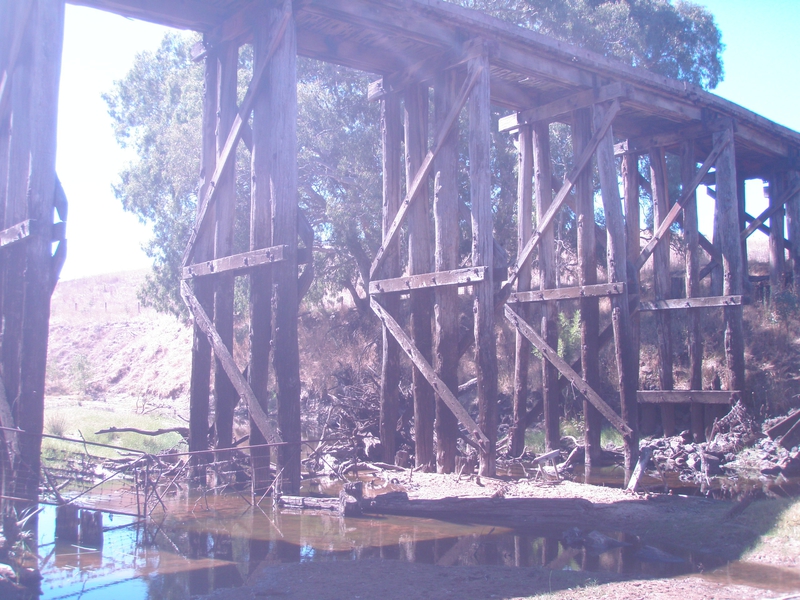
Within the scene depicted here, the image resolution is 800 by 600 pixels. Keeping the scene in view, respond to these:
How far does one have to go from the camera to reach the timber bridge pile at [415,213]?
6355mm

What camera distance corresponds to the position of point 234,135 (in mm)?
7957

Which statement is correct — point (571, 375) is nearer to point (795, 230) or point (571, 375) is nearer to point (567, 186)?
point (567, 186)

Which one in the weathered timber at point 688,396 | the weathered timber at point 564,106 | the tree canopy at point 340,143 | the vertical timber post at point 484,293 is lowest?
the weathered timber at point 688,396

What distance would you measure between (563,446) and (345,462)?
4.22m

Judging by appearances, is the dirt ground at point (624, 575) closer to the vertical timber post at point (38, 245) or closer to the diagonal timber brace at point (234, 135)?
the vertical timber post at point (38, 245)

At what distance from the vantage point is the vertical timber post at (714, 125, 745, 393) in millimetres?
11320

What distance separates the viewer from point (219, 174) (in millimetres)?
8250

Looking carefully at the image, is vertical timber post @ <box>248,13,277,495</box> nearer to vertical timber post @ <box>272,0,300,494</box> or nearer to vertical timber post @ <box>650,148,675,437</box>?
vertical timber post @ <box>272,0,300,494</box>

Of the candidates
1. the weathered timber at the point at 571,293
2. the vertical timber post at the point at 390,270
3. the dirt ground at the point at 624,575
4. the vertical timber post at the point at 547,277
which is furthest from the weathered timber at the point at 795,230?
the dirt ground at the point at 624,575

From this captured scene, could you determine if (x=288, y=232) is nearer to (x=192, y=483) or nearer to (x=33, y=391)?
(x=33, y=391)

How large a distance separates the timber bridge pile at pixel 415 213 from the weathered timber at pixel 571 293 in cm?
3

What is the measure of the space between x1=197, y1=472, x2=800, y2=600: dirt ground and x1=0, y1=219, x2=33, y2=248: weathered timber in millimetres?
3342

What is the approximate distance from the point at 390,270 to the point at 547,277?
246 cm

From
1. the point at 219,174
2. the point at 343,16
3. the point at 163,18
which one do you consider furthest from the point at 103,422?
the point at 343,16
